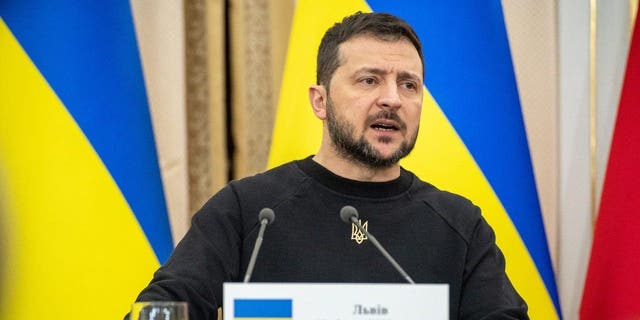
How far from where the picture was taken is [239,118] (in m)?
3.82

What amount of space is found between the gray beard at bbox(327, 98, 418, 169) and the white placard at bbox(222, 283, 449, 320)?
2.62ft

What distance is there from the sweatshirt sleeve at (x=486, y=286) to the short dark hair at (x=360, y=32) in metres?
0.51

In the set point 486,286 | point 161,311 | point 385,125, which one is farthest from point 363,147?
point 161,311

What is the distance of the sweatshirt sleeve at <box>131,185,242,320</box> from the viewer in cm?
218

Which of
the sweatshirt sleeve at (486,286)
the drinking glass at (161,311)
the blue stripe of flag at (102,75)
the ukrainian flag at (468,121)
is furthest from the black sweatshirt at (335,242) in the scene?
the drinking glass at (161,311)

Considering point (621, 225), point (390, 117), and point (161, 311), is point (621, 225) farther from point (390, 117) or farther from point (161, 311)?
point (161, 311)

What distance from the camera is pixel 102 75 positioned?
2.84 meters

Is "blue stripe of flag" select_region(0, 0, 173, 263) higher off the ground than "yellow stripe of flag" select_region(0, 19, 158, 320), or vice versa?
"blue stripe of flag" select_region(0, 0, 173, 263)

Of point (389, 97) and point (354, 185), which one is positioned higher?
point (389, 97)

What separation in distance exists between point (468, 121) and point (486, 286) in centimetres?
72

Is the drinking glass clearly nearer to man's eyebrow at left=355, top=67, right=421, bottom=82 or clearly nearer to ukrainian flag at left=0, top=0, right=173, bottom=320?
man's eyebrow at left=355, top=67, right=421, bottom=82

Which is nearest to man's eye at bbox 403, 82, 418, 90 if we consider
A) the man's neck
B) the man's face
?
the man's face

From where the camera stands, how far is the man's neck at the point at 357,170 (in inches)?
96.7

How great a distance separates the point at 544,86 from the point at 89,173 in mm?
1550
